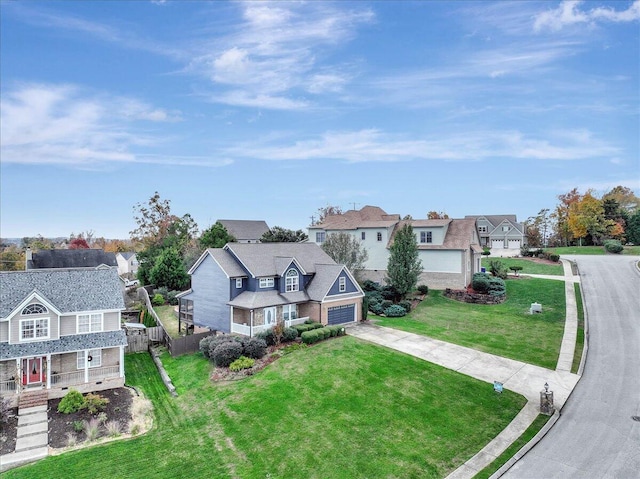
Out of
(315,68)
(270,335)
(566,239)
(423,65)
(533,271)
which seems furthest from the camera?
(566,239)

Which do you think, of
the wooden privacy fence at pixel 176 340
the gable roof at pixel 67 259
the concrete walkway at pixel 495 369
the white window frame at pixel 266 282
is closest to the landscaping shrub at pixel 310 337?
the concrete walkway at pixel 495 369

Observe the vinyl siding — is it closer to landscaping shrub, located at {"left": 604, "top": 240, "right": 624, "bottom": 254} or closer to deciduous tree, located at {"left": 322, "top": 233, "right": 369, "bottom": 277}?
deciduous tree, located at {"left": 322, "top": 233, "right": 369, "bottom": 277}

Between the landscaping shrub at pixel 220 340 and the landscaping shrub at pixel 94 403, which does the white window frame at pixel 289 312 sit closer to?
the landscaping shrub at pixel 220 340

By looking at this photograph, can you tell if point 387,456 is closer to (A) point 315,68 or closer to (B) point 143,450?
(B) point 143,450

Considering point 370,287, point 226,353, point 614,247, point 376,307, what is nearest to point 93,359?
point 226,353

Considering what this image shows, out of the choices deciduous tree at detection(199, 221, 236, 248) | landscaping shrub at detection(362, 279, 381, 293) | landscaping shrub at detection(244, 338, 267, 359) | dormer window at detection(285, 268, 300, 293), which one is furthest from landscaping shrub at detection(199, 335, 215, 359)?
deciduous tree at detection(199, 221, 236, 248)

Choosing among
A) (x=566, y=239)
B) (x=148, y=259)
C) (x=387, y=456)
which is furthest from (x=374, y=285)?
(x=566, y=239)
